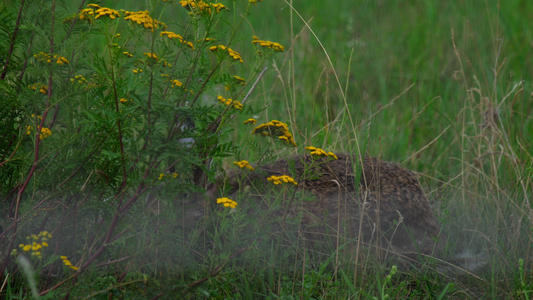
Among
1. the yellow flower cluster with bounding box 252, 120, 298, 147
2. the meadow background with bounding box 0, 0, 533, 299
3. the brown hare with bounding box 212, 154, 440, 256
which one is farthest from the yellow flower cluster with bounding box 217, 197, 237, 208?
the brown hare with bounding box 212, 154, 440, 256

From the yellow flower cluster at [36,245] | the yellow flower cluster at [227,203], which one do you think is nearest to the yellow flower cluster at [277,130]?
the yellow flower cluster at [227,203]

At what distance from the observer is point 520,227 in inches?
141

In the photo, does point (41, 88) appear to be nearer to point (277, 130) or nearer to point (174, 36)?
point (174, 36)

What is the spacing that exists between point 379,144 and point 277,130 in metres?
2.11

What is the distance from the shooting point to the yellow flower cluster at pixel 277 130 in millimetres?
2752

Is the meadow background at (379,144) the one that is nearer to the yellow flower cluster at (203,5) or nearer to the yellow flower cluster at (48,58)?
the yellow flower cluster at (203,5)

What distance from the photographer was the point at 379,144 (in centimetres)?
477

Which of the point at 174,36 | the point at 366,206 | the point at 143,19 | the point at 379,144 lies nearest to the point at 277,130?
the point at 174,36

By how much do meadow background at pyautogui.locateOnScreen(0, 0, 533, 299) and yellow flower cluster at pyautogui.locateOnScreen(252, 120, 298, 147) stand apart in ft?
0.23

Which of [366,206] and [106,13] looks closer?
[106,13]

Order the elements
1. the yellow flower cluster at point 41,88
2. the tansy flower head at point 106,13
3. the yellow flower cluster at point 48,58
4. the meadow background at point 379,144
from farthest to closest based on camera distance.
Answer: the meadow background at point 379,144, the yellow flower cluster at point 41,88, the yellow flower cluster at point 48,58, the tansy flower head at point 106,13

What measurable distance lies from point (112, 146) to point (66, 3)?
650 mm

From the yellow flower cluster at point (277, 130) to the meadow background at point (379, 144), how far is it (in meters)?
0.07

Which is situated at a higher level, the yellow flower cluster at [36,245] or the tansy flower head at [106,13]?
the tansy flower head at [106,13]
